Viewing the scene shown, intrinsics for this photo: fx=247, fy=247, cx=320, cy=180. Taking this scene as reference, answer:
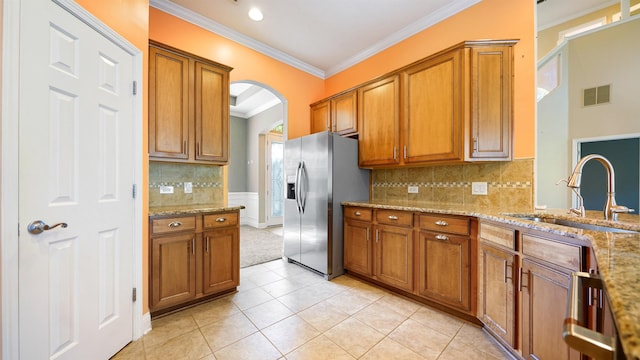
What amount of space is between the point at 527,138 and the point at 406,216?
127 centimetres

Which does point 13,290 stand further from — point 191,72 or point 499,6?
point 499,6

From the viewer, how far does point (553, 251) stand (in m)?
1.34

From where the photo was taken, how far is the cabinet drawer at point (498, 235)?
5.35 ft

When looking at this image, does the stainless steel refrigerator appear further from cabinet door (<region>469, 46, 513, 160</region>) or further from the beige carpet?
cabinet door (<region>469, 46, 513, 160</region>)

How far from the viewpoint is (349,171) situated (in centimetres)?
313

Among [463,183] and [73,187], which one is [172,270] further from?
[463,183]

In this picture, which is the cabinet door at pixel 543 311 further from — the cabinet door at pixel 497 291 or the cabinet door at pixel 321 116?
the cabinet door at pixel 321 116

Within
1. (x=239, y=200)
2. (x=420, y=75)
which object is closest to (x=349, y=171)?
(x=420, y=75)

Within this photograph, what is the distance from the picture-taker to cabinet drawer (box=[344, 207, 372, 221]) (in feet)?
9.15

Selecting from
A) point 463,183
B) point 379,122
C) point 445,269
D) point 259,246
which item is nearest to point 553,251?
point 445,269

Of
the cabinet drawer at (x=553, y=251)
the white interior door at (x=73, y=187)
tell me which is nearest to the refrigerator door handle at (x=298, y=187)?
the white interior door at (x=73, y=187)

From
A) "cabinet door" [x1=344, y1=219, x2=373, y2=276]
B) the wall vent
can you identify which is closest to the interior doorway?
"cabinet door" [x1=344, y1=219, x2=373, y2=276]

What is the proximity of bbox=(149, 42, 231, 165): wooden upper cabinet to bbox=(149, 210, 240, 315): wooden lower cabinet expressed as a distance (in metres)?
0.67

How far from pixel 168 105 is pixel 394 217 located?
2465mm
